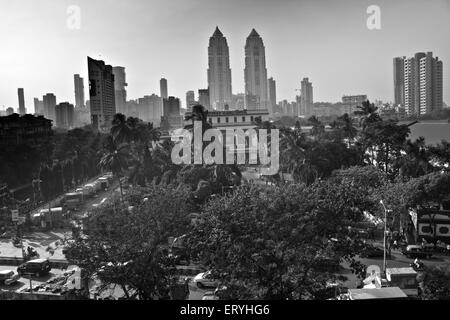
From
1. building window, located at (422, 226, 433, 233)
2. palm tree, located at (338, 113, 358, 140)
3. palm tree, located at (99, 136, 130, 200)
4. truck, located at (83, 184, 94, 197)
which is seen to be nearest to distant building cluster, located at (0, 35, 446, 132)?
palm tree, located at (338, 113, 358, 140)

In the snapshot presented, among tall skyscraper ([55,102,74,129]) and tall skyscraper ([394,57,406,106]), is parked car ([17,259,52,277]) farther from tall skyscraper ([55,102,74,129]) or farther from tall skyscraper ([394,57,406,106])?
tall skyscraper ([55,102,74,129])

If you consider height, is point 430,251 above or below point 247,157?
below

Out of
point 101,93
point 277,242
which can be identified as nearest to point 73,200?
point 277,242

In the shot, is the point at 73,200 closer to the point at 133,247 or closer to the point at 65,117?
the point at 133,247

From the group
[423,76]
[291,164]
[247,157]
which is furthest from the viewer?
[423,76]
